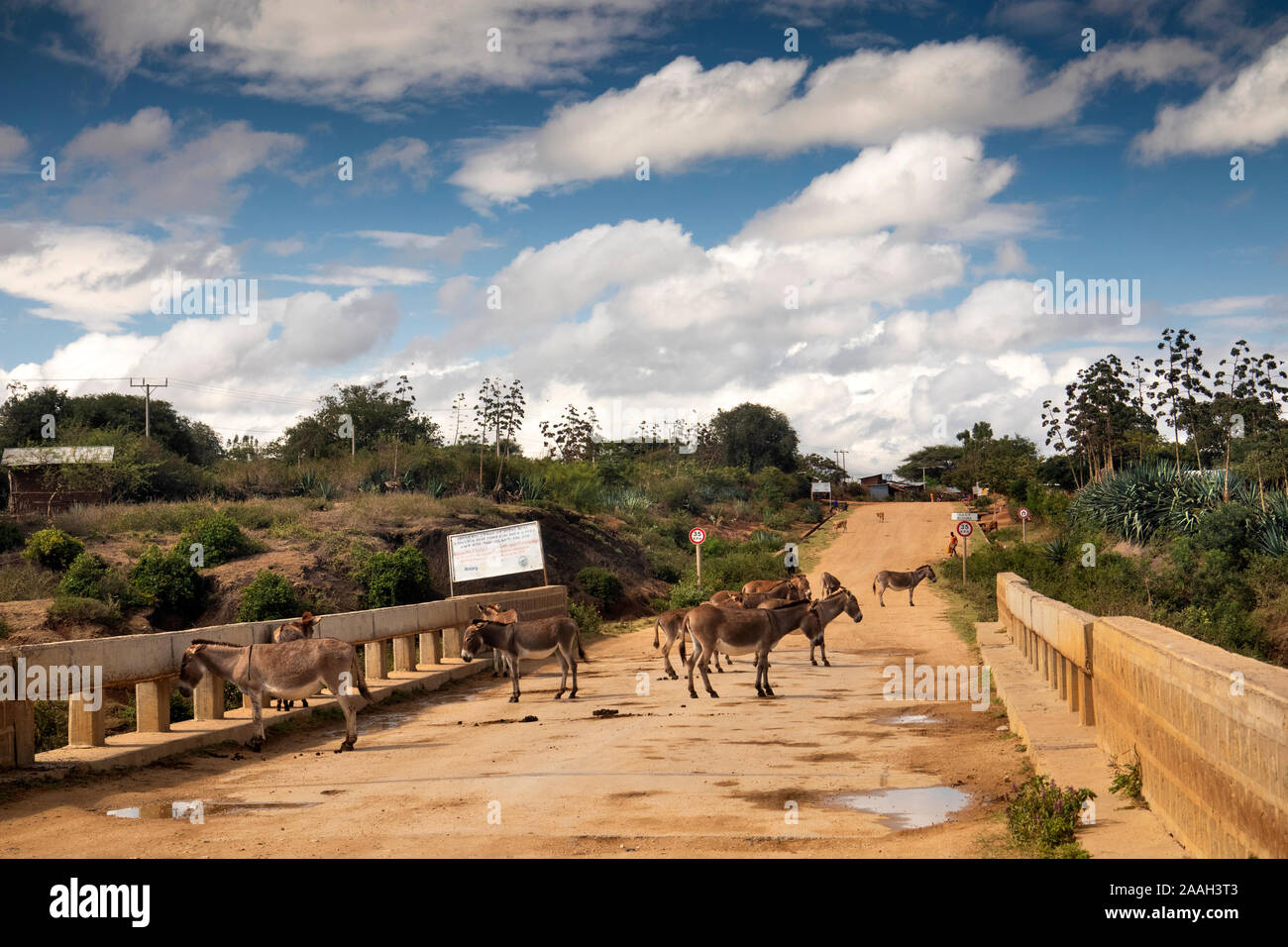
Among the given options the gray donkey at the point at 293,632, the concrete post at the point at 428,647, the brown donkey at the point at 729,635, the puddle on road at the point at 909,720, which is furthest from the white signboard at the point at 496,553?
the puddle on road at the point at 909,720

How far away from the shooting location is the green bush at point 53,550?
2820cm

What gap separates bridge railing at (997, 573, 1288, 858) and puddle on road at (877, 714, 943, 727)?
12.7ft

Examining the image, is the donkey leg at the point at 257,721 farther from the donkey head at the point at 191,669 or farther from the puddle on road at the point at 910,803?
the puddle on road at the point at 910,803

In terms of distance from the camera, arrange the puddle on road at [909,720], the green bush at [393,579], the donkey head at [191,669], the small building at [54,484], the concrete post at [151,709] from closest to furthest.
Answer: the concrete post at [151,709] → the donkey head at [191,669] → the puddle on road at [909,720] → the green bush at [393,579] → the small building at [54,484]

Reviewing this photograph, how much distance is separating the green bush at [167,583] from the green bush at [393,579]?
435 centimetres

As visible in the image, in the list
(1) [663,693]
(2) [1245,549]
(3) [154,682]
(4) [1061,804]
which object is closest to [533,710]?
(1) [663,693]

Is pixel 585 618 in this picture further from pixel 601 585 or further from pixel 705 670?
pixel 705 670

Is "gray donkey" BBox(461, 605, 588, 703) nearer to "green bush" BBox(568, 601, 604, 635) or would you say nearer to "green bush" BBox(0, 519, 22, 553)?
Answer: "green bush" BBox(568, 601, 604, 635)

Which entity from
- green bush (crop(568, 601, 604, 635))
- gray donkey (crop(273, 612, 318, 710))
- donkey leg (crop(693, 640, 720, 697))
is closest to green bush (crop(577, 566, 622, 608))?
green bush (crop(568, 601, 604, 635))

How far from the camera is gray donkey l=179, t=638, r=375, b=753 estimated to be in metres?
12.1

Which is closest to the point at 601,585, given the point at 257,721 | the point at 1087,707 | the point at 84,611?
the point at 84,611

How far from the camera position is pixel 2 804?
29.1ft
